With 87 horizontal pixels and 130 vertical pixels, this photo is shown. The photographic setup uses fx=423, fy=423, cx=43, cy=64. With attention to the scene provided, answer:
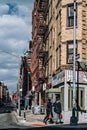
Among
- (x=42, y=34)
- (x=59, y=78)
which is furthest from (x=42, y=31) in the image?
(x=59, y=78)

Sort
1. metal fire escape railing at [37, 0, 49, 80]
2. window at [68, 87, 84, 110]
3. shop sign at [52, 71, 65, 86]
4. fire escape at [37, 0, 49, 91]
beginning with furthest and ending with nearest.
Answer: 1. metal fire escape railing at [37, 0, 49, 80]
2. fire escape at [37, 0, 49, 91]
3. shop sign at [52, 71, 65, 86]
4. window at [68, 87, 84, 110]

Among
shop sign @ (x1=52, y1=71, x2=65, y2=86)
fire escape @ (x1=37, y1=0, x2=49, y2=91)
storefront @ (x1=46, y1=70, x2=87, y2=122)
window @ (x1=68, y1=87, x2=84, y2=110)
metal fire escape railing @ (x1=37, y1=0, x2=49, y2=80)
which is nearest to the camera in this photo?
storefront @ (x1=46, y1=70, x2=87, y2=122)

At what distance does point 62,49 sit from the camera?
124ft

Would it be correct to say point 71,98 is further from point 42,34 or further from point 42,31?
point 42,34

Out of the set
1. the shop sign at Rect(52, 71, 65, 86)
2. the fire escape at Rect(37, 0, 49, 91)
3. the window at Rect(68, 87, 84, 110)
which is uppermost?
the fire escape at Rect(37, 0, 49, 91)

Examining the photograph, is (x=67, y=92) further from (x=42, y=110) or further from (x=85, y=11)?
(x=42, y=110)

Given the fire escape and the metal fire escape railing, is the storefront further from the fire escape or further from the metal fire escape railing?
the metal fire escape railing

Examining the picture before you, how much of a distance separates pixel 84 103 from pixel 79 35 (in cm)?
591

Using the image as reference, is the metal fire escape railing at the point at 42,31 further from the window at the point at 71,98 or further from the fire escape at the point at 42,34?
the window at the point at 71,98

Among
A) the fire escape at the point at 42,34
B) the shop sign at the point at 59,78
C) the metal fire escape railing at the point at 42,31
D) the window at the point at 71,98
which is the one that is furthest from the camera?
the metal fire escape railing at the point at 42,31

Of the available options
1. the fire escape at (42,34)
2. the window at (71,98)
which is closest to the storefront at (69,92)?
the window at (71,98)

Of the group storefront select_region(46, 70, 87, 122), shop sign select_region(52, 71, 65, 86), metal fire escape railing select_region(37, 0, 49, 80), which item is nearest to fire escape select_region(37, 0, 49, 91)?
metal fire escape railing select_region(37, 0, 49, 80)

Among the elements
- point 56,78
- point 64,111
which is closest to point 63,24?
point 56,78

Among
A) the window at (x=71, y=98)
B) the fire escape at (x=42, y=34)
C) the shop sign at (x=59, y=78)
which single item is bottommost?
the window at (x=71, y=98)
